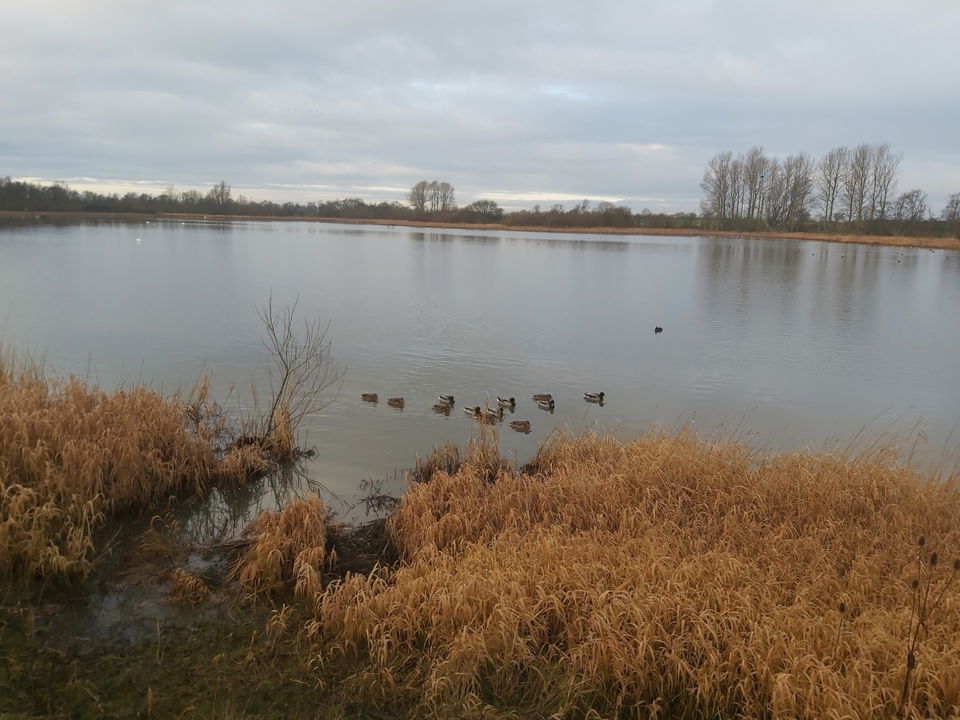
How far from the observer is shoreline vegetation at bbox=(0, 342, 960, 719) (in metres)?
3.26

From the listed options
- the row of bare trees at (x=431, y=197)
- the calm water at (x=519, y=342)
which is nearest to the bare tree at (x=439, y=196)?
the row of bare trees at (x=431, y=197)

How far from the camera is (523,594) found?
3873mm

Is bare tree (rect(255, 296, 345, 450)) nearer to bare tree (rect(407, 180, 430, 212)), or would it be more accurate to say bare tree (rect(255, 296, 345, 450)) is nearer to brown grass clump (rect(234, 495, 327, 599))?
brown grass clump (rect(234, 495, 327, 599))

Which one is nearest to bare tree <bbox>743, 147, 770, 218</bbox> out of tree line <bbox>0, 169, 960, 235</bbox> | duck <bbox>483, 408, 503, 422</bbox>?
tree line <bbox>0, 169, 960, 235</bbox>

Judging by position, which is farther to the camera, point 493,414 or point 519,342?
A: point 519,342

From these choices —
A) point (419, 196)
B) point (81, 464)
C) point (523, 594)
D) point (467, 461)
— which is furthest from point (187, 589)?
point (419, 196)

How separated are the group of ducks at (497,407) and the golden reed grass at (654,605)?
2.55m

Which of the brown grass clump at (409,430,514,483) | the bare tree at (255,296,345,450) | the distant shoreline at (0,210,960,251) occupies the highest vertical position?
the distant shoreline at (0,210,960,251)

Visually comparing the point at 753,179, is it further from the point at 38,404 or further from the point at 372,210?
the point at 38,404

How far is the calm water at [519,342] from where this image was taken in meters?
8.41

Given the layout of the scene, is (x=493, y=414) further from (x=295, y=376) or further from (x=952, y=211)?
(x=952, y=211)

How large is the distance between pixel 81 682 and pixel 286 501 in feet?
8.80

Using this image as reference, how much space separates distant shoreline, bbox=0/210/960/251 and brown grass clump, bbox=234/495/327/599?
52041 millimetres

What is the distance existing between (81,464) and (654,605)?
14.4ft
